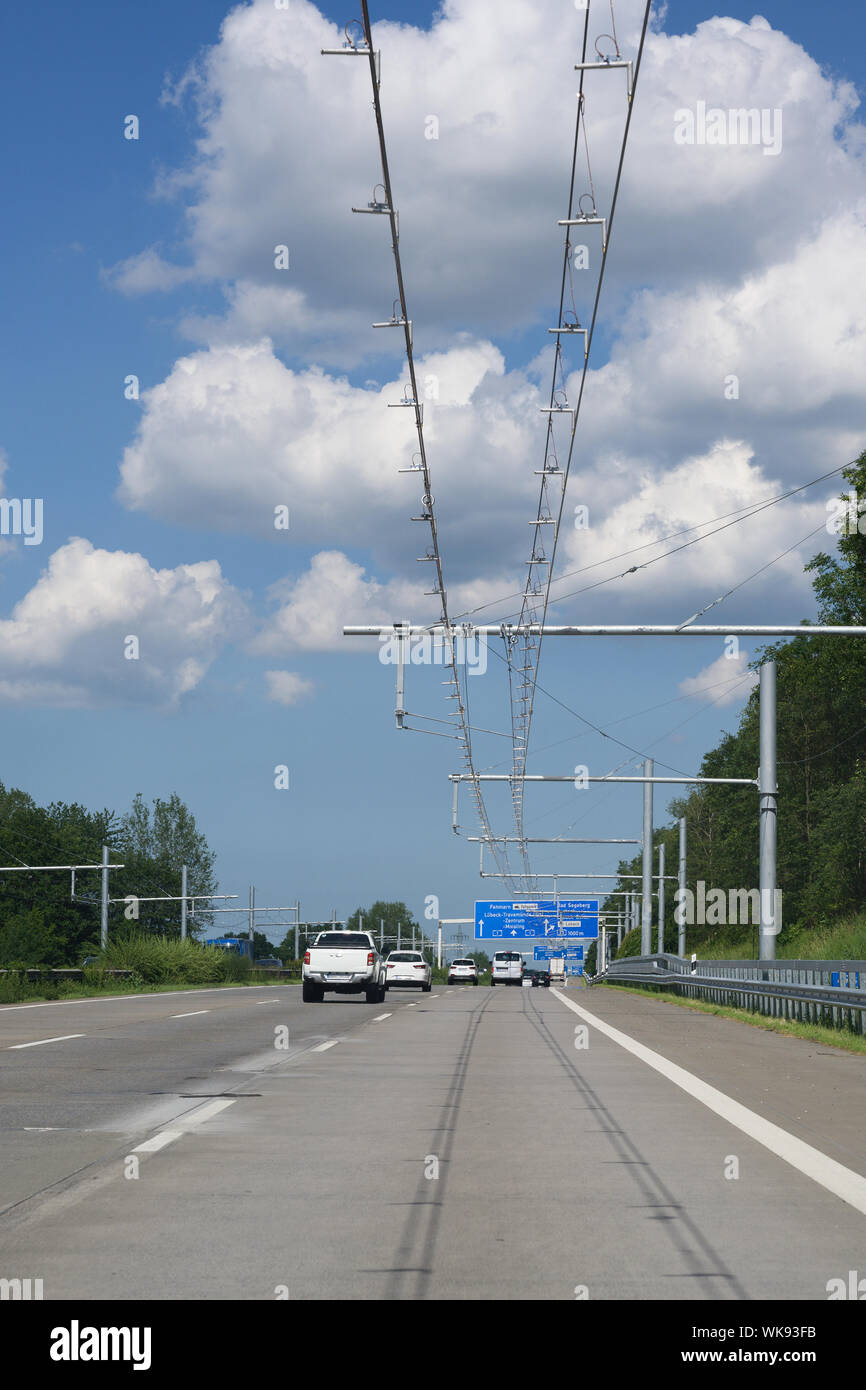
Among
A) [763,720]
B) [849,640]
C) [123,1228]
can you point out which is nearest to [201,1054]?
[123,1228]

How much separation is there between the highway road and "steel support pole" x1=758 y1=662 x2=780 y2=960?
1174 cm

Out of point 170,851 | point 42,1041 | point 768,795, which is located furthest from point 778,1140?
point 170,851

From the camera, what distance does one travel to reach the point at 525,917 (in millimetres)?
101438

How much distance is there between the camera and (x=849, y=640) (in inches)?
2140

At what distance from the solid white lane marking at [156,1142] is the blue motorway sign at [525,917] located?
8910 centimetres

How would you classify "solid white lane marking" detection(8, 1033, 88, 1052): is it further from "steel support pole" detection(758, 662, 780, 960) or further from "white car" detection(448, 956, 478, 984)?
"white car" detection(448, 956, 478, 984)

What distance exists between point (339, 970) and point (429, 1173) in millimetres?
28591

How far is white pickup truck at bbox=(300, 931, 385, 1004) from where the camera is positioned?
123 feet

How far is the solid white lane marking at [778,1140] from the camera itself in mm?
8921

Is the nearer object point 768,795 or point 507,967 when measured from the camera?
point 768,795

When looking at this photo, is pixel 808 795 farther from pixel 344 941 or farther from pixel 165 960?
pixel 344 941

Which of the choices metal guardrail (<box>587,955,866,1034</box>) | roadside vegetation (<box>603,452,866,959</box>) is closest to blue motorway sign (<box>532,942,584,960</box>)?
roadside vegetation (<box>603,452,866,959</box>)
